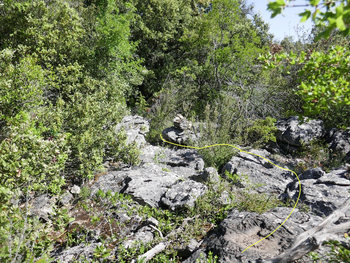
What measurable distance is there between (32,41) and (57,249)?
5.65 metres

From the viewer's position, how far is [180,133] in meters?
7.36

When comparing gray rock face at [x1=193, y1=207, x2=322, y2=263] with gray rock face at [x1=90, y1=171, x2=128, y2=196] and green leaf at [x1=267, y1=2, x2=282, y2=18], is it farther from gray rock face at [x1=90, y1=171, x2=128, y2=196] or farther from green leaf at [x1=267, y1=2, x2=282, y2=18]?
green leaf at [x1=267, y1=2, x2=282, y2=18]

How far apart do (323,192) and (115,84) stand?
237 inches

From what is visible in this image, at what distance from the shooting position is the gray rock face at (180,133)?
23.5 feet

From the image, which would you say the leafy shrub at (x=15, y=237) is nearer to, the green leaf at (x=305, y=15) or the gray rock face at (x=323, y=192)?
the green leaf at (x=305, y=15)

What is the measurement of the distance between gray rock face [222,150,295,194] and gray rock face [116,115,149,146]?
2245mm

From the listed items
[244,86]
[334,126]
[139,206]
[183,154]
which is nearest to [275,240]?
[139,206]

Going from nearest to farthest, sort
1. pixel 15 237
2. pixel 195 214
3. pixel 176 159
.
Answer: pixel 15 237
pixel 195 214
pixel 176 159

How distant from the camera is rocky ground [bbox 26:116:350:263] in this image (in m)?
3.30

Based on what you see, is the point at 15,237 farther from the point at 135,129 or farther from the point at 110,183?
the point at 135,129

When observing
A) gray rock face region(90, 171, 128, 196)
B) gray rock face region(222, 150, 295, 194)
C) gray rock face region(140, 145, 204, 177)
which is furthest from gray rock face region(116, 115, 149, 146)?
gray rock face region(222, 150, 295, 194)

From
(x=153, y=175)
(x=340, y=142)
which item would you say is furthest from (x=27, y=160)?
(x=340, y=142)

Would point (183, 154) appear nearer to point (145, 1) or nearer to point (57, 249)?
point (57, 249)

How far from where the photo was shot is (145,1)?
11203mm
